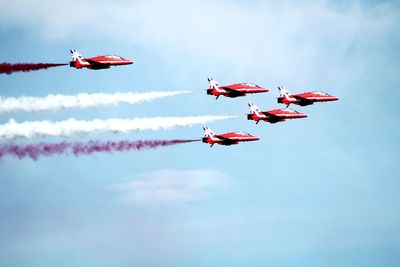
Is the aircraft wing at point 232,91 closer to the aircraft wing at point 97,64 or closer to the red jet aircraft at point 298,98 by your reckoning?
the red jet aircraft at point 298,98

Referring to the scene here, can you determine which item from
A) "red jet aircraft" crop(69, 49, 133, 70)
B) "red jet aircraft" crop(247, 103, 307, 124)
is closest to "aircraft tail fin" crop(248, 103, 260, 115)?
"red jet aircraft" crop(247, 103, 307, 124)

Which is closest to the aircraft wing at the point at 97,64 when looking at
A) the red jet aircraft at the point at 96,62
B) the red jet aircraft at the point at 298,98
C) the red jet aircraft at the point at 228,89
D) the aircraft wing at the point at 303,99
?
the red jet aircraft at the point at 96,62

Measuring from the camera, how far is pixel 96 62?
160 m

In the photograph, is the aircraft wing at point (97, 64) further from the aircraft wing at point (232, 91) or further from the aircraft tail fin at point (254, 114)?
the aircraft tail fin at point (254, 114)

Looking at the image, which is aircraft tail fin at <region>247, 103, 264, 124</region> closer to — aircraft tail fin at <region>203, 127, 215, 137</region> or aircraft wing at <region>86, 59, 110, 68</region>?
aircraft tail fin at <region>203, 127, 215, 137</region>

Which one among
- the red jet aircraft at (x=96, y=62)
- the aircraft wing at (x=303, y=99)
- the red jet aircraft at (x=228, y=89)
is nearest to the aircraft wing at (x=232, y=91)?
the red jet aircraft at (x=228, y=89)

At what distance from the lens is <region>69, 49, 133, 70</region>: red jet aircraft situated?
6245 inches

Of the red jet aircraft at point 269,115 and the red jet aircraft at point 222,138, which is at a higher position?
the red jet aircraft at point 269,115

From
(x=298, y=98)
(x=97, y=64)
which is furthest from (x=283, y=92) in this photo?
(x=97, y=64)

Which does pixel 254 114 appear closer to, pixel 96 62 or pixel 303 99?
pixel 303 99

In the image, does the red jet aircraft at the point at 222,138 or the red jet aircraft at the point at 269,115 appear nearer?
the red jet aircraft at the point at 222,138

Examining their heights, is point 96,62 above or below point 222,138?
above

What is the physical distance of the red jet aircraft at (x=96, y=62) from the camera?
520 ft

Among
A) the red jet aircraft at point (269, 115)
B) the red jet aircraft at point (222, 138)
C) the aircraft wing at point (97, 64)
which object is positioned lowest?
the red jet aircraft at point (222, 138)
